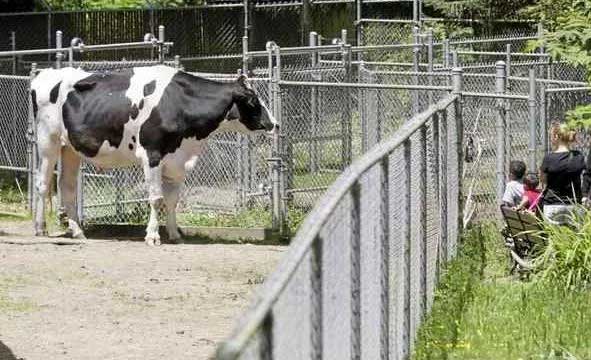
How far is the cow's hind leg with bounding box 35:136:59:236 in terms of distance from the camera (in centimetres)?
1802

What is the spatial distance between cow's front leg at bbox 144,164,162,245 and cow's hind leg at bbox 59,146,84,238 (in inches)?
37.1

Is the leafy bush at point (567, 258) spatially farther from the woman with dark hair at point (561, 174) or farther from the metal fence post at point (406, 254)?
the metal fence post at point (406, 254)

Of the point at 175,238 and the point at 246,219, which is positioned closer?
the point at 175,238

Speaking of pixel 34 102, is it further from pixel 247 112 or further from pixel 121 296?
pixel 121 296

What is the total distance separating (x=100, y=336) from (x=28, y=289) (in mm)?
2425

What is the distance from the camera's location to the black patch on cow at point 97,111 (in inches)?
689

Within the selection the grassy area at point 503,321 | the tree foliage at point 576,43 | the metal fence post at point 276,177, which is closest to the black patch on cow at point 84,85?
the metal fence post at point 276,177

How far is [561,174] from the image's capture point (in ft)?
46.1

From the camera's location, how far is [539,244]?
13227 millimetres

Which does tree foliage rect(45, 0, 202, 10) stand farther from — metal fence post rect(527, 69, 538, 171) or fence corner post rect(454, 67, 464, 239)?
metal fence post rect(527, 69, 538, 171)

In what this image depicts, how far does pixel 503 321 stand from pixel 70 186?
25.8ft

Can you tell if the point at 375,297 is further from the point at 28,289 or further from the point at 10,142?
the point at 10,142

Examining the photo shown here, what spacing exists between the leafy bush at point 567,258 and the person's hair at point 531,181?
1.75 m

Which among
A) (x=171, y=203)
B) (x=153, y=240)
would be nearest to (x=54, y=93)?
(x=171, y=203)
